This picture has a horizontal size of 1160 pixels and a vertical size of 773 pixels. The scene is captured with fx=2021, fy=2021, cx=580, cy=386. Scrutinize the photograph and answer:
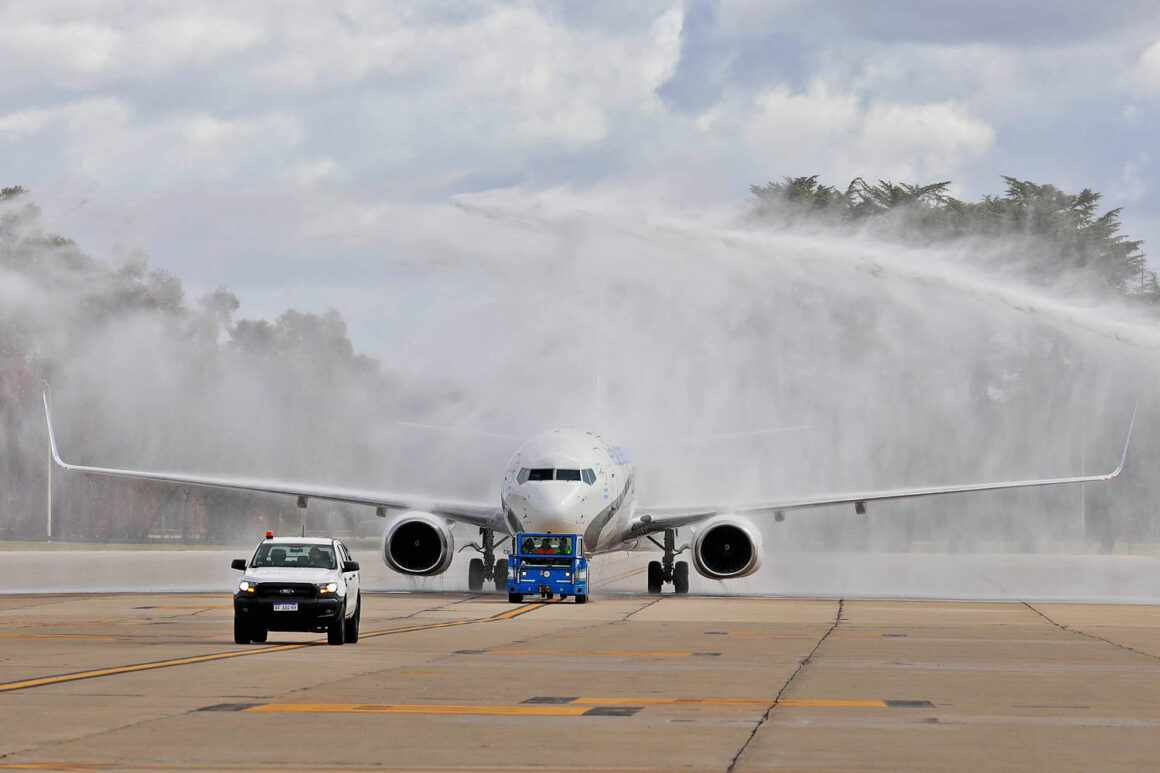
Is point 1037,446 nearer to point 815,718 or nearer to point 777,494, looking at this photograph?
point 777,494

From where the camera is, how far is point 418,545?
178 feet

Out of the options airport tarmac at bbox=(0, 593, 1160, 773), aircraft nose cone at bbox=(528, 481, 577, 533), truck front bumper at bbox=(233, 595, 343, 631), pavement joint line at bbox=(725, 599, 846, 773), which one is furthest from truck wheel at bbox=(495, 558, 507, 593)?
truck front bumper at bbox=(233, 595, 343, 631)

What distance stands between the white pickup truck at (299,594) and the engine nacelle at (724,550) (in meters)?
21.4

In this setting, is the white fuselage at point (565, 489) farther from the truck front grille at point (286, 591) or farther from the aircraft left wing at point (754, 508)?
the truck front grille at point (286, 591)

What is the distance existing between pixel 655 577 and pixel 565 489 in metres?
7.44

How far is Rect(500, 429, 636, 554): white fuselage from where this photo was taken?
50.0m

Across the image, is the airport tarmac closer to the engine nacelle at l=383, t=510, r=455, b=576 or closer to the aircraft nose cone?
the aircraft nose cone

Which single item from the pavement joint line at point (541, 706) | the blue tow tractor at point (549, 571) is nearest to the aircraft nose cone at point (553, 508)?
the blue tow tractor at point (549, 571)

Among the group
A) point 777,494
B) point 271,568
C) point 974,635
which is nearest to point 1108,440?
point 777,494

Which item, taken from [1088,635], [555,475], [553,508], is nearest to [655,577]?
[555,475]

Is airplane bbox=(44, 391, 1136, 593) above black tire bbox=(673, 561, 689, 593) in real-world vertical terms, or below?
above

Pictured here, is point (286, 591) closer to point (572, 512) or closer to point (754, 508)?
point (572, 512)

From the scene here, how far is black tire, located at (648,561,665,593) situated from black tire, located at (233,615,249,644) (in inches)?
975

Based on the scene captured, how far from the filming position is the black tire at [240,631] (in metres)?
32.5
